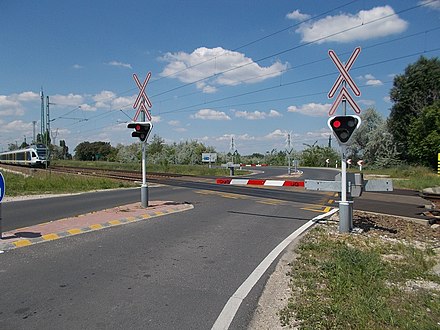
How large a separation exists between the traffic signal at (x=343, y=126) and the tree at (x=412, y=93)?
4759cm

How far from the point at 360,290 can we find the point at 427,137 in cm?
4362

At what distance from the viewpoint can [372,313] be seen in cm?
370

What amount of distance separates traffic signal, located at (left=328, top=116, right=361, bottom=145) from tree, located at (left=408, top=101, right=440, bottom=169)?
39.1m

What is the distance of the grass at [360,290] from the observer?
3.59 metres

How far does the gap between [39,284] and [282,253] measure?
4.09 meters

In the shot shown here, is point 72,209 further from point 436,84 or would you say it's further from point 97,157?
point 97,157

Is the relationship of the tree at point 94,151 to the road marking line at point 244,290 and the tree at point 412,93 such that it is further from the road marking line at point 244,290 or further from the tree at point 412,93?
the road marking line at point 244,290

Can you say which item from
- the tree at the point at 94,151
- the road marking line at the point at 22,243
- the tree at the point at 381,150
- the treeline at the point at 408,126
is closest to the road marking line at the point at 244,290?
the road marking line at the point at 22,243

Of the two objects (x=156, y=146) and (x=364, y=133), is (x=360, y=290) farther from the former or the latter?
(x=156, y=146)

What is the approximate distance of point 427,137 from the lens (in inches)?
1612

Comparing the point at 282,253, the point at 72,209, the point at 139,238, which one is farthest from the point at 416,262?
the point at 72,209

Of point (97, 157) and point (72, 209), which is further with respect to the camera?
point (97, 157)

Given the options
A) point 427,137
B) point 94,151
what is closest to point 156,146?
point 94,151

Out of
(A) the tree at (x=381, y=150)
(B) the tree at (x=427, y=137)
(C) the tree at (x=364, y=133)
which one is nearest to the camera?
(B) the tree at (x=427, y=137)
